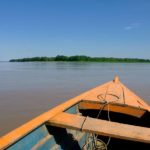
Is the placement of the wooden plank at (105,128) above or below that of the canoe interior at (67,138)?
above

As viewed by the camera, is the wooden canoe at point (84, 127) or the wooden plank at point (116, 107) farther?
the wooden plank at point (116, 107)

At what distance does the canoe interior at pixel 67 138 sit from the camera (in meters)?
2.59

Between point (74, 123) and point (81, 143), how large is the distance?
3.79 ft

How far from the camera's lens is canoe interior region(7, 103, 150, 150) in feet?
8.51

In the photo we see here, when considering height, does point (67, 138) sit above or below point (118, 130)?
below

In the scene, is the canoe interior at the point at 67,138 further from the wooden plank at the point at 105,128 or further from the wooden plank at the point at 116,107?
the wooden plank at the point at 105,128

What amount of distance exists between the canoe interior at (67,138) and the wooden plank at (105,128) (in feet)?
0.72

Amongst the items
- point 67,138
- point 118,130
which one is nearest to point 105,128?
point 118,130

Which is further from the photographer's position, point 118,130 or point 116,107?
point 116,107

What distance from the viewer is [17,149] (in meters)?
2.30

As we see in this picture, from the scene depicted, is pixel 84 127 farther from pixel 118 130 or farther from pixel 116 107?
pixel 116 107

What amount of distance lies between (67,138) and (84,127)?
81 cm

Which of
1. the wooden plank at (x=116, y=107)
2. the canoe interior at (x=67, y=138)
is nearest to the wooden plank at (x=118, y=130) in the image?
the canoe interior at (x=67, y=138)

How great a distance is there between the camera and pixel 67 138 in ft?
11.4
